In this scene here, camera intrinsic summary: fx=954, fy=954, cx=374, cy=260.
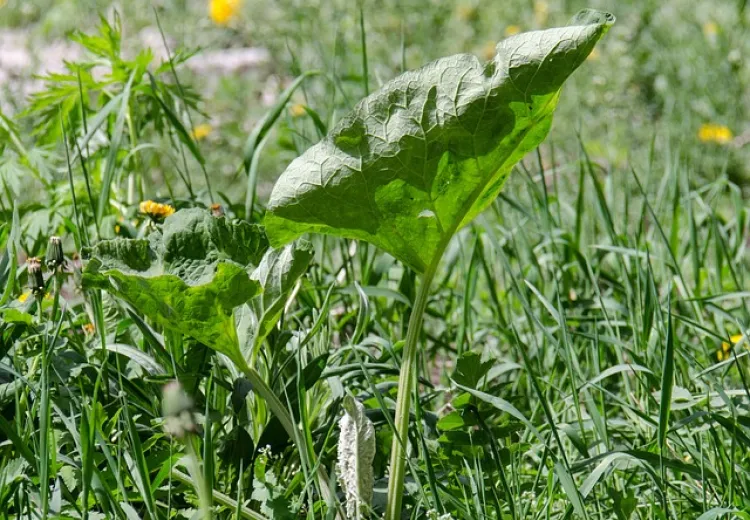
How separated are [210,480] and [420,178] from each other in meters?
0.54

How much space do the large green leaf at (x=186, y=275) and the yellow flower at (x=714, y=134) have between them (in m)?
3.58

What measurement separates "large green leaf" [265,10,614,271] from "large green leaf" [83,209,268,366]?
0.36 feet

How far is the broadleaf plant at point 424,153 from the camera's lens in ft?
4.45

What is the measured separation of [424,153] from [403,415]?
39 cm

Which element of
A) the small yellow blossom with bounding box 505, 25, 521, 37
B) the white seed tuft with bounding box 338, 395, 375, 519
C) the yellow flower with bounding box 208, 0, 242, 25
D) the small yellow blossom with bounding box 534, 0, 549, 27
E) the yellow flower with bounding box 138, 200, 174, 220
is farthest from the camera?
the yellow flower with bounding box 208, 0, 242, 25

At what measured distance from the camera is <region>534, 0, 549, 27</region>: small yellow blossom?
6266mm

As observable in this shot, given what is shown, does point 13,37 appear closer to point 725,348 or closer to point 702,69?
point 702,69

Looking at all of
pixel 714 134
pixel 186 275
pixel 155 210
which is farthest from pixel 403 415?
pixel 714 134

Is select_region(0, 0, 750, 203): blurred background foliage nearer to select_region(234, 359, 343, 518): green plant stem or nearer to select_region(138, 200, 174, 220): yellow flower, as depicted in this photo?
select_region(138, 200, 174, 220): yellow flower

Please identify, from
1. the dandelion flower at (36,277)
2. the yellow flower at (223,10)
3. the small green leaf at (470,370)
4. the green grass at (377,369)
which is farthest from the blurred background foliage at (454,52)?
the small green leaf at (470,370)

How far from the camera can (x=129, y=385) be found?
157cm

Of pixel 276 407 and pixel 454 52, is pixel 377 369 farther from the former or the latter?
pixel 454 52

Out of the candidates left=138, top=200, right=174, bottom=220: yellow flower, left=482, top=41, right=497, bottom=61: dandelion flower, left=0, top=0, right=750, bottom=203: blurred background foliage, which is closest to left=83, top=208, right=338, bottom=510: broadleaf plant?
left=138, top=200, right=174, bottom=220: yellow flower

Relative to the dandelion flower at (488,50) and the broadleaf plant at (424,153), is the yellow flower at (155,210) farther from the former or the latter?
the dandelion flower at (488,50)
